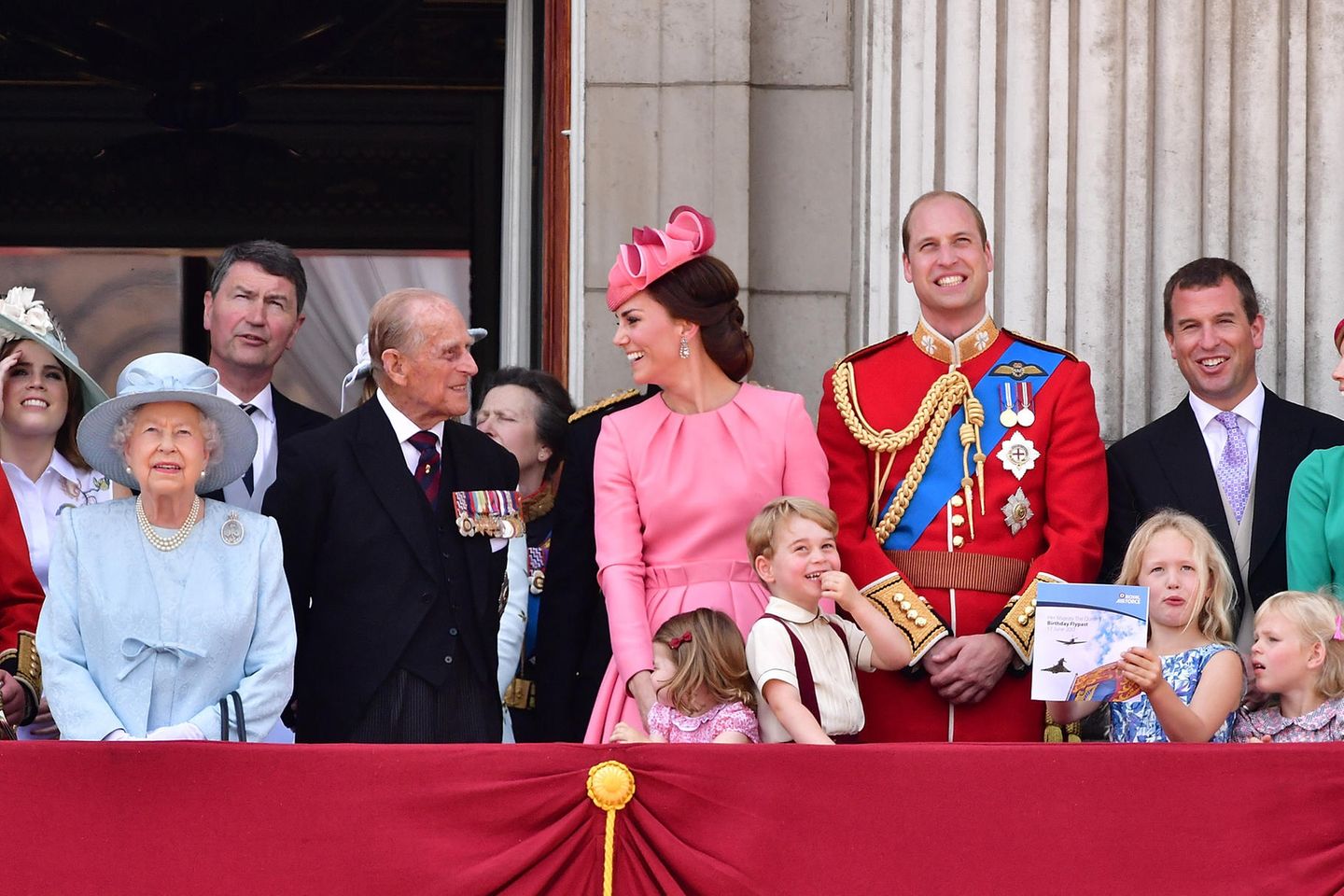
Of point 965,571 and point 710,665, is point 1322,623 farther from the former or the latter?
point 710,665

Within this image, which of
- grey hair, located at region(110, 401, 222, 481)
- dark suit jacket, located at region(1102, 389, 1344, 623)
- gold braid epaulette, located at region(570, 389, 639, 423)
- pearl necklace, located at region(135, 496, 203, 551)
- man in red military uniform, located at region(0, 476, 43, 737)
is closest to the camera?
pearl necklace, located at region(135, 496, 203, 551)

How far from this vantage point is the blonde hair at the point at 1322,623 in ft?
15.2

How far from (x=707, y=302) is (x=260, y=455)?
1.33 meters

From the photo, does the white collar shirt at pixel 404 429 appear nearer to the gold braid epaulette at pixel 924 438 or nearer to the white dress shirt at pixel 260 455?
the white dress shirt at pixel 260 455

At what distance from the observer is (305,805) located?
411 centimetres

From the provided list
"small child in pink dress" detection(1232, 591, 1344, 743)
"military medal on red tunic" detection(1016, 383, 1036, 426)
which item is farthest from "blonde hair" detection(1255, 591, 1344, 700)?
"military medal on red tunic" detection(1016, 383, 1036, 426)

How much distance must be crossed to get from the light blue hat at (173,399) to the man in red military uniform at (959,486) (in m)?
1.39

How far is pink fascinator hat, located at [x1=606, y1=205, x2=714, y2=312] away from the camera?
500cm

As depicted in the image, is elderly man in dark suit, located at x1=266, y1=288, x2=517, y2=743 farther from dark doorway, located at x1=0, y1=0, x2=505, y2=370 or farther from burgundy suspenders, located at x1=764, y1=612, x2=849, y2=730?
dark doorway, located at x1=0, y1=0, x2=505, y2=370

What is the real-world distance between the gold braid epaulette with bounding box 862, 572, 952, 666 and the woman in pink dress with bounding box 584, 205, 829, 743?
0.83 feet

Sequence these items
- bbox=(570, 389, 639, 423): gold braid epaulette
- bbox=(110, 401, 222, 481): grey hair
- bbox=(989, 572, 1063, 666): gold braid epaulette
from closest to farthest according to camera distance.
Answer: bbox=(110, 401, 222, 481): grey hair < bbox=(989, 572, 1063, 666): gold braid epaulette < bbox=(570, 389, 639, 423): gold braid epaulette

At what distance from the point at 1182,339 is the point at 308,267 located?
5.53 meters

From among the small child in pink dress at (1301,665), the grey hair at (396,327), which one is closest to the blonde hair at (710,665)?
the grey hair at (396,327)

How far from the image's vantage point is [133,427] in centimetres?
458
